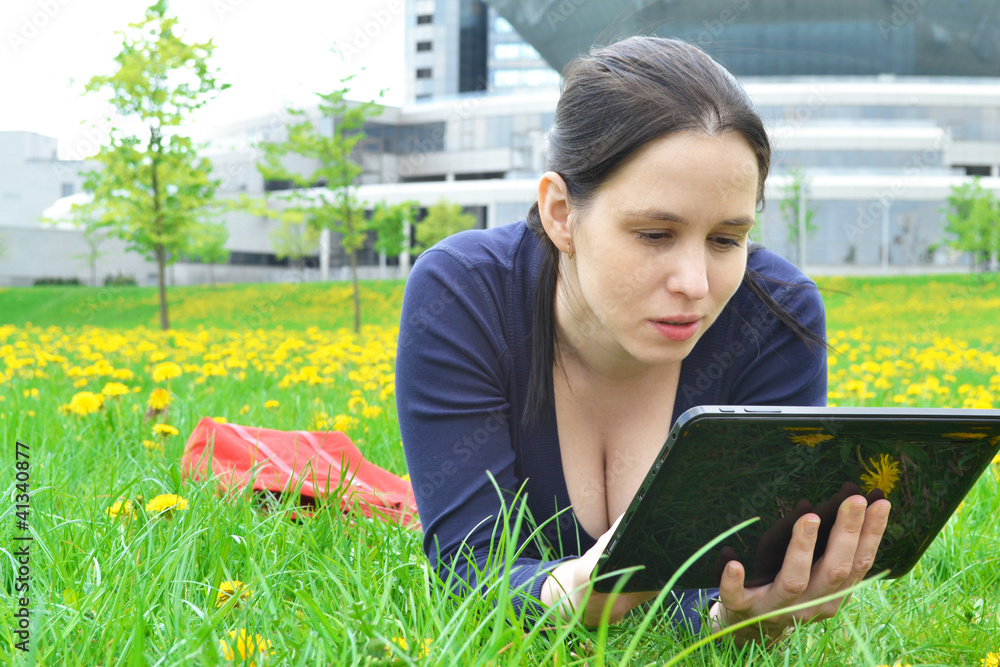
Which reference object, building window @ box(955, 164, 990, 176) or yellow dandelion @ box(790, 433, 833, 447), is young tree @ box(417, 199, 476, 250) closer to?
building window @ box(955, 164, 990, 176)

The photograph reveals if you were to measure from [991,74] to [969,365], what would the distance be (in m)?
48.5

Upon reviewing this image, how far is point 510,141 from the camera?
39.3 meters

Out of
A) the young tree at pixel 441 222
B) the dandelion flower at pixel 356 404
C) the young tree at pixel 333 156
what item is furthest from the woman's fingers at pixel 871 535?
the young tree at pixel 441 222

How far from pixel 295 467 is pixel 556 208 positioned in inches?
44.4

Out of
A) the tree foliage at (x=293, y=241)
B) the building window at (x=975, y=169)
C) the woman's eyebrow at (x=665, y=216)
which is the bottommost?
the woman's eyebrow at (x=665, y=216)

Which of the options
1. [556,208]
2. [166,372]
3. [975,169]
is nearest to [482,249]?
[556,208]

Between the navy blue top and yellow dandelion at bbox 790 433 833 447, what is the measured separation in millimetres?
488

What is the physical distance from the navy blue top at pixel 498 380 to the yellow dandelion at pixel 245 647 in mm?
394

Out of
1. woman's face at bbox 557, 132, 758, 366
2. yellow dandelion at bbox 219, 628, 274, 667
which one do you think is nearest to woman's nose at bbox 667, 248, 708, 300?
woman's face at bbox 557, 132, 758, 366

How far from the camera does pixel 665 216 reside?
1313 mm

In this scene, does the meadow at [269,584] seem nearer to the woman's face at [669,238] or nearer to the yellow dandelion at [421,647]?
the yellow dandelion at [421,647]

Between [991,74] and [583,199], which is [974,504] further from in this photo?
[991,74]

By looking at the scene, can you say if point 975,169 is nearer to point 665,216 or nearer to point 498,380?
point 498,380

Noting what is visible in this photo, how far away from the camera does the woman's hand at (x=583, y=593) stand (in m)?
1.20
